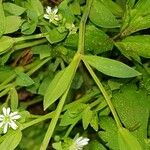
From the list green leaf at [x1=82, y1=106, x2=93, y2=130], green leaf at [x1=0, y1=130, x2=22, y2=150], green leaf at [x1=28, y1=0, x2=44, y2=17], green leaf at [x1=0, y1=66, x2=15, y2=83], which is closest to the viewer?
green leaf at [x1=0, y1=130, x2=22, y2=150]

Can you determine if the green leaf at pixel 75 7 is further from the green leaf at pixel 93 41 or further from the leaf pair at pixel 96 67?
the leaf pair at pixel 96 67

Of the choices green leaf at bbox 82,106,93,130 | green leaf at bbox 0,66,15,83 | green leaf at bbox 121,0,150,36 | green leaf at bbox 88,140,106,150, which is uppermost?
green leaf at bbox 121,0,150,36

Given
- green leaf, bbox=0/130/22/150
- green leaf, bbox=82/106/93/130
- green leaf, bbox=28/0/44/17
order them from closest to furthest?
green leaf, bbox=0/130/22/150
green leaf, bbox=82/106/93/130
green leaf, bbox=28/0/44/17

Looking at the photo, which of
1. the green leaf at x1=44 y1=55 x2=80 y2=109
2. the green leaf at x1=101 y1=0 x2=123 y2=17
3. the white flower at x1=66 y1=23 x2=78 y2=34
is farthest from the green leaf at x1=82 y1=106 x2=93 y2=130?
the green leaf at x1=101 y1=0 x2=123 y2=17

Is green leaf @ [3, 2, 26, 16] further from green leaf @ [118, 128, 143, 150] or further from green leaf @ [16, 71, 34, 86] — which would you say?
green leaf @ [118, 128, 143, 150]

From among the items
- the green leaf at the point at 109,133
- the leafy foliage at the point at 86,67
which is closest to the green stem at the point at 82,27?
the leafy foliage at the point at 86,67

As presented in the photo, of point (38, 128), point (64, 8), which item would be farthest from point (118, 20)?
point (38, 128)
